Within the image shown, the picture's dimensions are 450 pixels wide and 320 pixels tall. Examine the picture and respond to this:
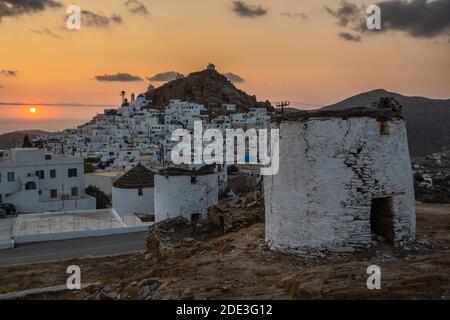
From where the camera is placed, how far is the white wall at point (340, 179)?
9.64 metres

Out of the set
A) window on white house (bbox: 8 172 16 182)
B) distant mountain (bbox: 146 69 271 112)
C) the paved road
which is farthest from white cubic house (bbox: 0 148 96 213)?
distant mountain (bbox: 146 69 271 112)

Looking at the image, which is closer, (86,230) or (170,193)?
(170,193)

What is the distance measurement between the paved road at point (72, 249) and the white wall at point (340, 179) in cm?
1258

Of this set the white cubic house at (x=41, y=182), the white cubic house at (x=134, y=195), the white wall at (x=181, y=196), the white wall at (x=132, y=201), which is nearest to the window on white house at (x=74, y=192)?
the white cubic house at (x=41, y=182)

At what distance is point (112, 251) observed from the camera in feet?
67.4

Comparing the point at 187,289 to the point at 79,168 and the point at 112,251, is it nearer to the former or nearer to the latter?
the point at 112,251

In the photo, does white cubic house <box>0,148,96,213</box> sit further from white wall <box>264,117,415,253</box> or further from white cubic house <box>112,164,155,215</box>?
white wall <box>264,117,415,253</box>

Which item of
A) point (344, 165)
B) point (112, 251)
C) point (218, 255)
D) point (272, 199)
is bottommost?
point (112, 251)

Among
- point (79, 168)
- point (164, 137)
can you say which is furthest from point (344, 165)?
point (164, 137)

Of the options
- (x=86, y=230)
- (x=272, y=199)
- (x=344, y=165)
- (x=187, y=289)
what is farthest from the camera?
(x=86, y=230)

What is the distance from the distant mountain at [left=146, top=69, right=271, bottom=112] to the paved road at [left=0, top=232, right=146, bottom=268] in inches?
4160

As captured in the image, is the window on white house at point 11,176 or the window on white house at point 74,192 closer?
the window on white house at point 11,176

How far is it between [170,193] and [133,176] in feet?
26.7

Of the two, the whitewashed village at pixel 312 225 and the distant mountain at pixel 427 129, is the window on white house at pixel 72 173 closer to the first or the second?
the whitewashed village at pixel 312 225
